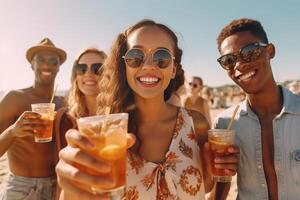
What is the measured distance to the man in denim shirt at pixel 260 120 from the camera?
9.53 ft

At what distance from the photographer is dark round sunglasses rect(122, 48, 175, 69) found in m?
2.64

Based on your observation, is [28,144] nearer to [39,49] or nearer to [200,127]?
[39,49]

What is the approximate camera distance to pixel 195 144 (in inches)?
108

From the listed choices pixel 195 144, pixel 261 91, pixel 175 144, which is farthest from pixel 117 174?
pixel 261 91

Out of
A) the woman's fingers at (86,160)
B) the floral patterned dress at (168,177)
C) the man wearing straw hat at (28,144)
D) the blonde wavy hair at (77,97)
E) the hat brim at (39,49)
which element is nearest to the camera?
the woman's fingers at (86,160)

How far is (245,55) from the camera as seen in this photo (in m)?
3.17

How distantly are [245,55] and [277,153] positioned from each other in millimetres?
1029

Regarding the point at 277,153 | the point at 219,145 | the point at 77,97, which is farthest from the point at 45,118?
the point at 277,153

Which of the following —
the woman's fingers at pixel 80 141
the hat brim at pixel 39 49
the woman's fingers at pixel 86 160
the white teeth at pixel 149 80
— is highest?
the hat brim at pixel 39 49

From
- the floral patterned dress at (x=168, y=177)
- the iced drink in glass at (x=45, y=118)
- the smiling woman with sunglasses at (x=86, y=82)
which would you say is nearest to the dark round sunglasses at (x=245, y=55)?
the floral patterned dress at (x=168, y=177)

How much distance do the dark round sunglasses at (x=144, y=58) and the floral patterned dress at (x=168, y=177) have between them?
2.33ft

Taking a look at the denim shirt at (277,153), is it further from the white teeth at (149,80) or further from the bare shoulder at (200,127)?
the white teeth at (149,80)

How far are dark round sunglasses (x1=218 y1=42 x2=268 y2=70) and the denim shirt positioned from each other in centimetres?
49

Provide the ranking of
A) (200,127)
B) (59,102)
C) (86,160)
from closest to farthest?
(86,160), (200,127), (59,102)
